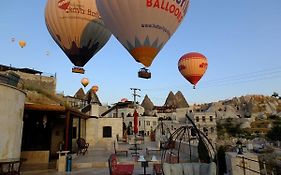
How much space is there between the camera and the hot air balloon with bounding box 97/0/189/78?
41.9ft

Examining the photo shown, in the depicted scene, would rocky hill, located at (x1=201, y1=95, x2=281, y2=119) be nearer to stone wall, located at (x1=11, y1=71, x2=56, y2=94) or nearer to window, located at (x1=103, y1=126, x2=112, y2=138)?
window, located at (x1=103, y1=126, x2=112, y2=138)

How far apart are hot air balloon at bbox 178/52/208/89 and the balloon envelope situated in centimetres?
1068

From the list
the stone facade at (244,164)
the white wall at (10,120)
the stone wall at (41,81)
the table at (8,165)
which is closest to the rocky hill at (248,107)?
the stone wall at (41,81)

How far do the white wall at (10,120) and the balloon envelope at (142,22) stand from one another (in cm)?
633

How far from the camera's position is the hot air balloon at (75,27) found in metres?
16.6

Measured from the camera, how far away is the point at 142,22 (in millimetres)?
12930

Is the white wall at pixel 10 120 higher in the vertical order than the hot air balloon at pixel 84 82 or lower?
lower

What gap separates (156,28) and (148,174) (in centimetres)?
771

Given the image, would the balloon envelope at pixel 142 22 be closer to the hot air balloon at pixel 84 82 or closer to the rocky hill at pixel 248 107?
the hot air balloon at pixel 84 82

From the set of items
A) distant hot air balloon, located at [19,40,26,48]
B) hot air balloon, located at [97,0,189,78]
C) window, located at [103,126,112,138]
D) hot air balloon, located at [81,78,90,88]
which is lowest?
window, located at [103,126,112,138]

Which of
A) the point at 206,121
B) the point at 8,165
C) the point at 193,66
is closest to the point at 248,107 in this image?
the point at 206,121

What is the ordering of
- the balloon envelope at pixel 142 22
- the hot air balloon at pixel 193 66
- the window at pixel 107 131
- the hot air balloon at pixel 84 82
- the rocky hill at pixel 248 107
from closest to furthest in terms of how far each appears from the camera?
the balloon envelope at pixel 142 22 → the hot air balloon at pixel 193 66 → the window at pixel 107 131 → the hot air balloon at pixel 84 82 → the rocky hill at pixel 248 107

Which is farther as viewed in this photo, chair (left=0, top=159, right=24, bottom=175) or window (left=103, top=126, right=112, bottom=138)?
window (left=103, top=126, right=112, bottom=138)

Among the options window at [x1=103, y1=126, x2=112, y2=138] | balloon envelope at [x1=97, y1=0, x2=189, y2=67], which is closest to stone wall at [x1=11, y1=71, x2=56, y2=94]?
window at [x1=103, y1=126, x2=112, y2=138]
